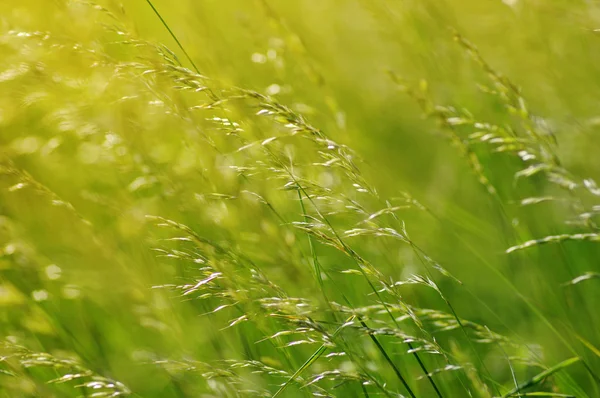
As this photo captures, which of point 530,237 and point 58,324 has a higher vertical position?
point 530,237

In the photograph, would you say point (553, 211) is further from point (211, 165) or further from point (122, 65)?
point (122, 65)

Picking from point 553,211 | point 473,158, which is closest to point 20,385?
point 473,158

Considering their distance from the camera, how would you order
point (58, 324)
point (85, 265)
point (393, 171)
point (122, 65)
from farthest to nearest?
point (393, 171)
point (85, 265)
point (58, 324)
point (122, 65)

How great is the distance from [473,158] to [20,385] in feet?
4.38

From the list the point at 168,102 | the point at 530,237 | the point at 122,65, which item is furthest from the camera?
the point at 530,237

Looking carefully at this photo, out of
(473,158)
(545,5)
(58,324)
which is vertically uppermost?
(545,5)

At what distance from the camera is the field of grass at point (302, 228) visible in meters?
1.36

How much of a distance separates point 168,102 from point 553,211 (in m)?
1.40

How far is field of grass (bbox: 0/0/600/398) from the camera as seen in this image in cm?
136

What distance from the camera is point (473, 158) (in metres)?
1.69

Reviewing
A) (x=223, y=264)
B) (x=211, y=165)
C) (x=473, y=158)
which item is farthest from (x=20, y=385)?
(x=473, y=158)

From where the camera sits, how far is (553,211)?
7.12ft

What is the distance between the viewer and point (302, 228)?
4.00 feet

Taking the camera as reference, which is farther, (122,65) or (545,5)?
(545,5)
